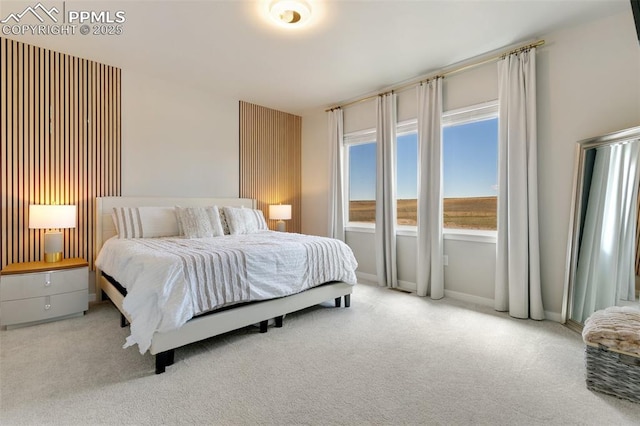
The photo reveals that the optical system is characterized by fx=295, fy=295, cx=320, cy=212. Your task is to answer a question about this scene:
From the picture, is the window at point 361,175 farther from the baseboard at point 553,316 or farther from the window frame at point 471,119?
the baseboard at point 553,316

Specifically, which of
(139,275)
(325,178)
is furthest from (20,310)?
(325,178)

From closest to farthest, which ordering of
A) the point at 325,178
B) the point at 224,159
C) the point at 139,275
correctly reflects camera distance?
the point at 139,275, the point at 224,159, the point at 325,178

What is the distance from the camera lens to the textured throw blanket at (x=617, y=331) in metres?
1.68

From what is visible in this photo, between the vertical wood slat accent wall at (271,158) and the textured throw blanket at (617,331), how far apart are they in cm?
413

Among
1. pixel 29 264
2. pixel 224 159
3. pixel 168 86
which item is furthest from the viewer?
pixel 224 159

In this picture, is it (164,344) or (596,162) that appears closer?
(164,344)

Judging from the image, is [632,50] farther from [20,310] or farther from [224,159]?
[20,310]

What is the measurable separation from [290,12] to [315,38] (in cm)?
51

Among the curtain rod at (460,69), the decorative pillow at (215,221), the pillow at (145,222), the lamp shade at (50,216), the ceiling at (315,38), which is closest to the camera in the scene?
the ceiling at (315,38)

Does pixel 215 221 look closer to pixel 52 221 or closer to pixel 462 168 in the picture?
pixel 52 221

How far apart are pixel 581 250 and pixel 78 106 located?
207 inches

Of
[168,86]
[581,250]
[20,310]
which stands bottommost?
[20,310]

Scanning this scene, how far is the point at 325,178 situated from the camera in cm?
505

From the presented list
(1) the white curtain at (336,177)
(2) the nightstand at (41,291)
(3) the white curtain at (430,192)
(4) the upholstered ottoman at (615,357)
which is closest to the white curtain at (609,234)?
(4) the upholstered ottoman at (615,357)
